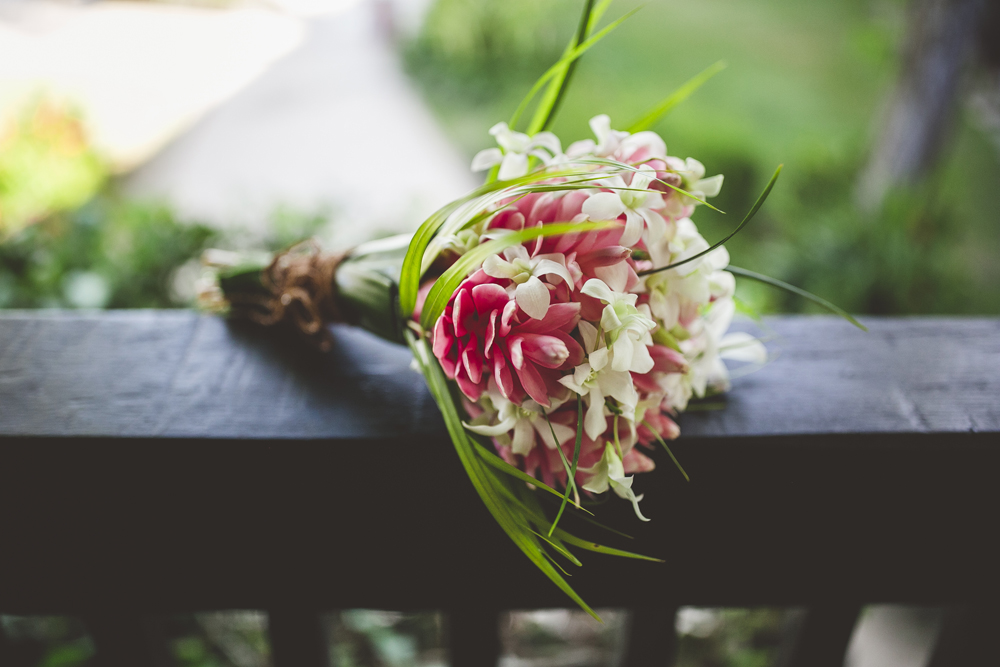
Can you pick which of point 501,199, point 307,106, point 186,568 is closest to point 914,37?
point 501,199

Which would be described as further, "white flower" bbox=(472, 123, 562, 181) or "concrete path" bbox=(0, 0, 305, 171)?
"concrete path" bbox=(0, 0, 305, 171)

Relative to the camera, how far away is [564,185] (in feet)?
1.52

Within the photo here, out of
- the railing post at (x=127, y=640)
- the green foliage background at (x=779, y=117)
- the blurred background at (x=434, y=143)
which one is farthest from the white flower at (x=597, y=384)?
the green foliage background at (x=779, y=117)

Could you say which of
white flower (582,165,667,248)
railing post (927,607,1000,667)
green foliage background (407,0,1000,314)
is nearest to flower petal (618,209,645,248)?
white flower (582,165,667,248)

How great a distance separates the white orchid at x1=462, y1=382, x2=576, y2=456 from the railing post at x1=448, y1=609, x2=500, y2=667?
0.95ft

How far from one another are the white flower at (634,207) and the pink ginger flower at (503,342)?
73mm

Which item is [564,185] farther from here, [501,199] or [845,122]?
[845,122]

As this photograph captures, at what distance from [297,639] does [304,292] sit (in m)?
0.41

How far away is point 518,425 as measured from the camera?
50 cm

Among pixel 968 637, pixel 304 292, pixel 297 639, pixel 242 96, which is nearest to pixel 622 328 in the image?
pixel 304 292

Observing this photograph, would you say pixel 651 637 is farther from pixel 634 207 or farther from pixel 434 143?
pixel 434 143

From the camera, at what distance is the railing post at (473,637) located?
71 centimetres

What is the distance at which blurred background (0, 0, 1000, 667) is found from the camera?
148cm

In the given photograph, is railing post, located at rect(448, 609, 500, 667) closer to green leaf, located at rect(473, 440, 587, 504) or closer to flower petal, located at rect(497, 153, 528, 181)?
green leaf, located at rect(473, 440, 587, 504)
